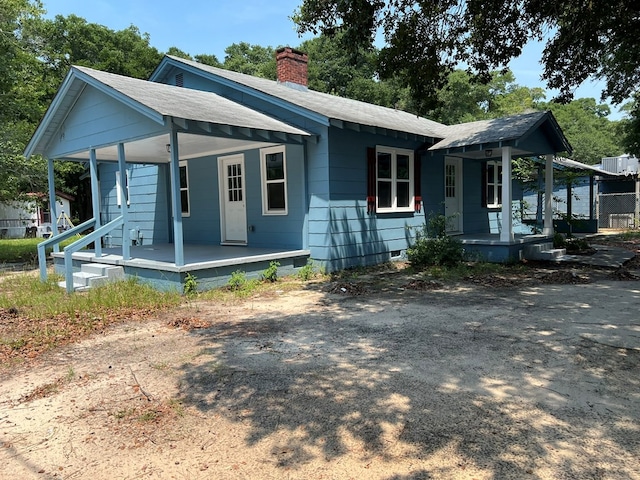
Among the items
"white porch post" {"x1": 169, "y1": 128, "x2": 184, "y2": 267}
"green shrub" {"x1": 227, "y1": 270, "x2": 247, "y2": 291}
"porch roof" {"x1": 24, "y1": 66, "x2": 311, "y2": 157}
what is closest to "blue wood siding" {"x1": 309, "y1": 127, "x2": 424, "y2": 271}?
"porch roof" {"x1": 24, "y1": 66, "x2": 311, "y2": 157}

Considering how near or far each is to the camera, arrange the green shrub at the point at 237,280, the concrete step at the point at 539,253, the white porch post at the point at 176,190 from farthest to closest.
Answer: the concrete step at the point at 539,253, the green shrub at the point at 237,280, the white porch post at the point at 176,190

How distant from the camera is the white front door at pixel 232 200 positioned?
36.0ft

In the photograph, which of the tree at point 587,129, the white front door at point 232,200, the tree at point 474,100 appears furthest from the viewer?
the tree at point 587,129

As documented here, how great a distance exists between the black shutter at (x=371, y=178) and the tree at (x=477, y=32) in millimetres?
1415

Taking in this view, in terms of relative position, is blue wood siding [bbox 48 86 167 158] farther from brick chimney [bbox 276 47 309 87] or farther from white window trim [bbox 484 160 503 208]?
white window trim [bbox 484 160 503 208]

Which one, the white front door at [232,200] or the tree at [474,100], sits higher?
the tree at [474,100]

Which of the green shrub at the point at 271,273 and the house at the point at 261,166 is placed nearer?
the house at the point at 261,166

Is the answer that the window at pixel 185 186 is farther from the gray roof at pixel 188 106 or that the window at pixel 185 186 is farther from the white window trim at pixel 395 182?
the white window trim at pixel 395 182

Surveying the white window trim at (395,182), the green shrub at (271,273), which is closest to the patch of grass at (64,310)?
the green shrub at (271,273)

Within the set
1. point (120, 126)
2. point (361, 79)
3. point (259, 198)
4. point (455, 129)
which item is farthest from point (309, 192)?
point (361, 79)

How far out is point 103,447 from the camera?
2.88 metres

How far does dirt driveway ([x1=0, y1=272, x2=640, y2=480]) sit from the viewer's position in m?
2.63

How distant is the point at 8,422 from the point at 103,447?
3.14 feet

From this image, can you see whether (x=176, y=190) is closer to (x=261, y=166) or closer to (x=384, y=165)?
(x=261, y=166)
